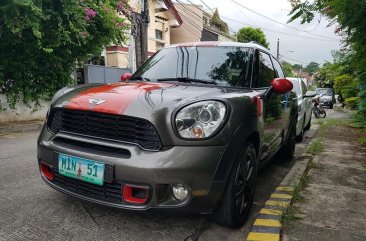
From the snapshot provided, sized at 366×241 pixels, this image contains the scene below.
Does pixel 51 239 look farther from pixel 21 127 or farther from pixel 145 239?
pixel 21 127

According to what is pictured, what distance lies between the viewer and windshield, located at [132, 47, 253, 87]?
3.30 metres

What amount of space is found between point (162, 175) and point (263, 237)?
3.30 feet

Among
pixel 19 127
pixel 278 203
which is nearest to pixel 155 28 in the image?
pixel 19 127

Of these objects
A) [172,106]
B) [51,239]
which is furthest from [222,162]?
[51,239]

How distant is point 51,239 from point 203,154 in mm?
1233

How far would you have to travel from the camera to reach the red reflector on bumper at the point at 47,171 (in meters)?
2.81

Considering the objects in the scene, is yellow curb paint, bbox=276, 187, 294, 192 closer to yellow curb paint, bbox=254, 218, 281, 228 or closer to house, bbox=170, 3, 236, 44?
yellow curb paint, bbox=254, 218, 281, 228

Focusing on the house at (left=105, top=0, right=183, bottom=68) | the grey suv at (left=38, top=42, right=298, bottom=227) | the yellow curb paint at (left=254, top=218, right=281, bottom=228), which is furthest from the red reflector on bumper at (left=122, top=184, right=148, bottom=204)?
the house at (left=105, top=0, right=183, bottom=68)

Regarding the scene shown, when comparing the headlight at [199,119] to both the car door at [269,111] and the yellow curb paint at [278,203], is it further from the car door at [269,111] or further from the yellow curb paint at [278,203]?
the yellow curb paint at [278,203]

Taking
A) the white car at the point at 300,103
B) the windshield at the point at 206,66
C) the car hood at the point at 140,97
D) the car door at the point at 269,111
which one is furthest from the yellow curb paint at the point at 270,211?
the white car at the point at 300,103

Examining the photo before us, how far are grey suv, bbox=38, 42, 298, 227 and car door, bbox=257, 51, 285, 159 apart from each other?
0.39 m

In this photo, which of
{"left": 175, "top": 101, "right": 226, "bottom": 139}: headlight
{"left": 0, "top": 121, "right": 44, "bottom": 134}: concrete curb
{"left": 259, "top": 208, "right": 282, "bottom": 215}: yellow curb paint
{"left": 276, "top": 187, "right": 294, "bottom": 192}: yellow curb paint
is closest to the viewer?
{"left": 175, "top": 101, "right": 226, "bottom": 139}: headlight

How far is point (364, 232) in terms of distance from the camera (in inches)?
110

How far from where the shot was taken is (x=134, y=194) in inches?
94.7
